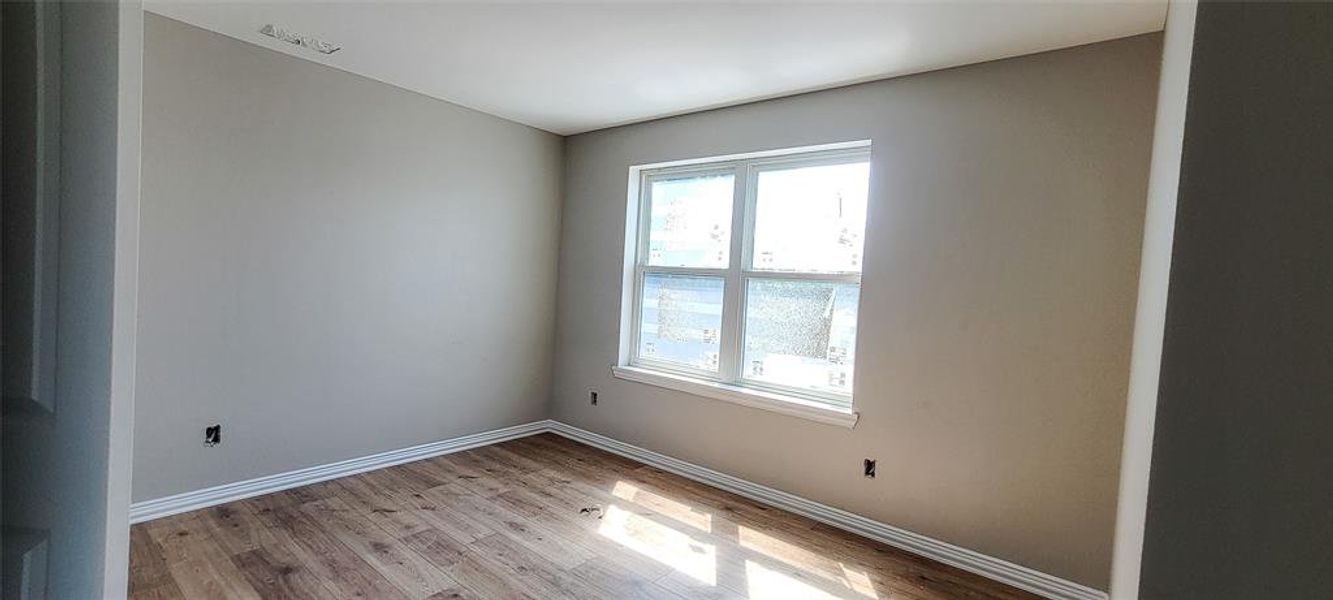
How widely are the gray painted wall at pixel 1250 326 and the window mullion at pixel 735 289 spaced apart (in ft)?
9.00

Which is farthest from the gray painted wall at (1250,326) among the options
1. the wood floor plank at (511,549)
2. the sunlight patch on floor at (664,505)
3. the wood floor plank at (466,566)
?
the sunlight patch on floor at (664,505)

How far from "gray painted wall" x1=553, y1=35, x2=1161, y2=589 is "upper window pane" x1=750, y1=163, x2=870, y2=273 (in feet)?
0.61

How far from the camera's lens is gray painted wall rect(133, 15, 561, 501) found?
2.53 meters

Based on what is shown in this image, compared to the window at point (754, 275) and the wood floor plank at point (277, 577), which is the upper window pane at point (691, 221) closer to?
the window at point (754, 275)

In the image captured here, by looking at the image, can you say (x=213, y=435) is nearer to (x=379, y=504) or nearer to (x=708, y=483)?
(x=379, y=504)

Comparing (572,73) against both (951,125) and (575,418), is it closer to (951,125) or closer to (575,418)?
(951,125)

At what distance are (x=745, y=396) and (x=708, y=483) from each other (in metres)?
0.63

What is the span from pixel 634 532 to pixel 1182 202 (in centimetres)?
252

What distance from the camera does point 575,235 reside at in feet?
13.9

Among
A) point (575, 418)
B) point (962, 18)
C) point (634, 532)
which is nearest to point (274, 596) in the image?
point (634, 532)

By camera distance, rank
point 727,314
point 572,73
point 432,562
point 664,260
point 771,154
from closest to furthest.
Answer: point 432,562
point 572,73
point 771,154
point 727,314
point 664,260

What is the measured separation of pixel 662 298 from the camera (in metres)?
3.89

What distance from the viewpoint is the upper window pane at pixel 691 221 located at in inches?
140

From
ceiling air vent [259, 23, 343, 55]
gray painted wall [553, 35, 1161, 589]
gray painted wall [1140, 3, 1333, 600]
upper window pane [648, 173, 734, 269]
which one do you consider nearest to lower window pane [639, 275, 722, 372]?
upper window pane [648, 173, 734, 269]
